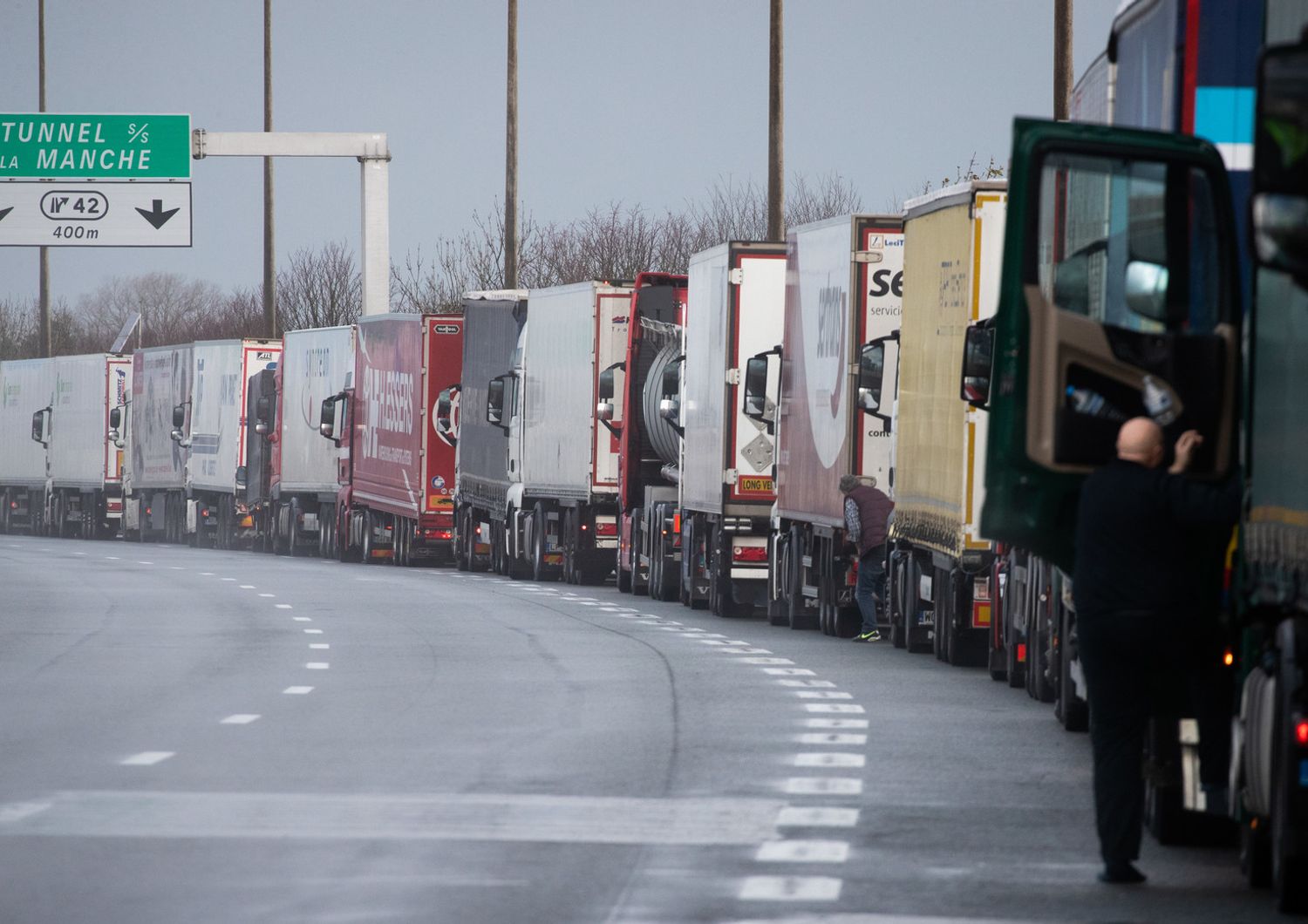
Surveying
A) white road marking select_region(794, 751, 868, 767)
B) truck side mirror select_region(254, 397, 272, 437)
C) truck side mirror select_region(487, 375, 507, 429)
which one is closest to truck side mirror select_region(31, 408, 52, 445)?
truck side mirror select_region(254, 397, 272, 437)

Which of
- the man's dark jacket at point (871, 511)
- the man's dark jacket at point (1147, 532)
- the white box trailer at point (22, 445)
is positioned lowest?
the white box trailer at point (22, 445)

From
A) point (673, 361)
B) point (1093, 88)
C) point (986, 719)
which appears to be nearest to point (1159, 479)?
point (1093, 88)

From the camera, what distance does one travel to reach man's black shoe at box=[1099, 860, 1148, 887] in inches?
372

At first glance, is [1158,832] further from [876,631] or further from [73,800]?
[876,631]

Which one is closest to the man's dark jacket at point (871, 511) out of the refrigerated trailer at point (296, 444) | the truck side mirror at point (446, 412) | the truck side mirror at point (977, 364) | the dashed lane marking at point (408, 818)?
the truck side mirror at point (977, 364)

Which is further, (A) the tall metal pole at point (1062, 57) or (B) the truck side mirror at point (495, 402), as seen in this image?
(B) the truck side mirror at point (495, 402)

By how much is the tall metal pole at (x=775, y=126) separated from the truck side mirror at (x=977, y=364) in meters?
23.2

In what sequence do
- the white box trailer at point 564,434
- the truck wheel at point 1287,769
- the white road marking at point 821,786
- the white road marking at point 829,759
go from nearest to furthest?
the truck wheel at point 1287,769, the white road marking at point 821,786, the white road marking at point 829,759, the white box trailer at point 564,434

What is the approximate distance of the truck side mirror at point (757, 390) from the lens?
88.5ft

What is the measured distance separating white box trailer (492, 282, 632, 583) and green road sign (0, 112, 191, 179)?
7571 mm

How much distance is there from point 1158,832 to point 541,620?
16085 millimetres

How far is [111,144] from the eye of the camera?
42.2 m

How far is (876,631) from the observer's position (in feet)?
80.8

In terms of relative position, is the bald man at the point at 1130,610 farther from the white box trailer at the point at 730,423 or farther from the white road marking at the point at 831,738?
the white box trailer at the point at 730,423
